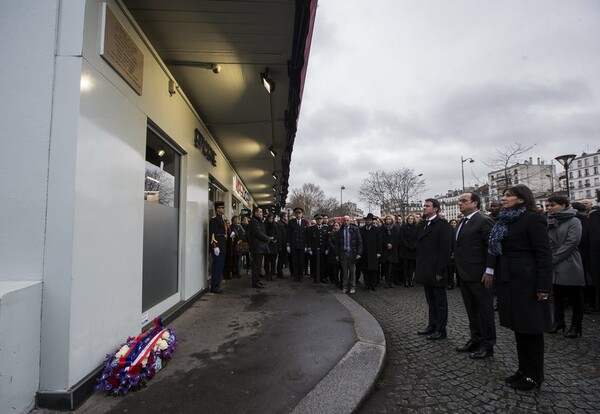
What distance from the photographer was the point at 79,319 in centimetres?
269

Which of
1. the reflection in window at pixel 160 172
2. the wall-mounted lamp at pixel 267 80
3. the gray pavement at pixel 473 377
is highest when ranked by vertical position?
the wall-mounted lamp at pixel 267 80

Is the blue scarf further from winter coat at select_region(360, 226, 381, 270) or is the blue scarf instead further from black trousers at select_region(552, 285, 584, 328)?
winter coat at select_region(360, 226, 381, 270)

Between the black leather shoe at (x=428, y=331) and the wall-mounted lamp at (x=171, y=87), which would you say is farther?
the wall-mounted lamp at (x=171, y=87)

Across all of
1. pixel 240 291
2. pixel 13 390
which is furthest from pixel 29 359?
pixel 240 291

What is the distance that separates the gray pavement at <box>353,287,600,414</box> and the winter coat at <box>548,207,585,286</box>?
821 millimetres

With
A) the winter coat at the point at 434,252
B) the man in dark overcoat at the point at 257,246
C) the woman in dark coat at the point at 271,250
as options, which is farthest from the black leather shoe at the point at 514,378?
the woman in dark coat at the point at 271,250

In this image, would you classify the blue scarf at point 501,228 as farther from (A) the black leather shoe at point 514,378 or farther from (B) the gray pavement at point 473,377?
(B) the gray pavement at point 473,377

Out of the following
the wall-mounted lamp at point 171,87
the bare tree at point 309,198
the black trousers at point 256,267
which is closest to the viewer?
the wall-mounted lamp at point 171,87

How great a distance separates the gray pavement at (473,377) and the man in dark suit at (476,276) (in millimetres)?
209

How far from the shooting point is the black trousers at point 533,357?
116 inches

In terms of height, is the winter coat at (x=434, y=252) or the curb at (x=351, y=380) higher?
the winter coat at (x=434, y=252)

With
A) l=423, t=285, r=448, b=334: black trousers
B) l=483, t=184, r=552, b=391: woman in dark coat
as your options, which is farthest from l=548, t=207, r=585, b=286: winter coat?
l=483, t=184, r=552, b=391: woman in dark coat

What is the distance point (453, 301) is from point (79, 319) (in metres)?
6.76

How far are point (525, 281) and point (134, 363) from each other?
12.4 feet
